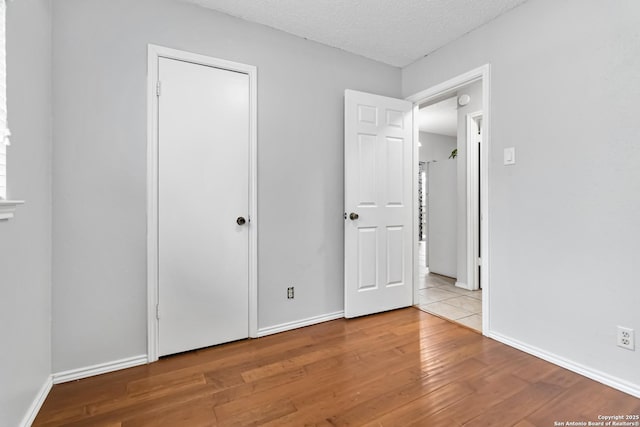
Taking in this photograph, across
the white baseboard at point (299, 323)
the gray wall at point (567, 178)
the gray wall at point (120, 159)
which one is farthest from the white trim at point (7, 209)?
the gray wall at point (567, 178)

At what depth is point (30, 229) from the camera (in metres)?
1.49

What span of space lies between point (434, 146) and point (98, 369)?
7165 millimetres

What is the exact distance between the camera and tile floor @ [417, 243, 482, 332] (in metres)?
2.79

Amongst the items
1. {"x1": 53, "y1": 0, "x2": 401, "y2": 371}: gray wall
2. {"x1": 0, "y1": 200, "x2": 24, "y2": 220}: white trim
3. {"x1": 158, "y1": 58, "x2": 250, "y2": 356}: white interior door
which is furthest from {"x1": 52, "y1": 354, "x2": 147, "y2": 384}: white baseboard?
{"x1": 0, "y1": 200, "x2": 24, "y2": 220}: white trim

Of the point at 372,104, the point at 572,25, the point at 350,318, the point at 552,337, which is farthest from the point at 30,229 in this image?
the point at 572,25

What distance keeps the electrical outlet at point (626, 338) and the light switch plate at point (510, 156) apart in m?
1.18

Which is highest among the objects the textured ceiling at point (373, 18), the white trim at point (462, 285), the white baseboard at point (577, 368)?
the textured ceiling at point (373, 18)

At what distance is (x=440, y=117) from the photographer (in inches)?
227

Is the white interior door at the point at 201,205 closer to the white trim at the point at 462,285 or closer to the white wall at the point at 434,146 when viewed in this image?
the white trim at the point at 462,285

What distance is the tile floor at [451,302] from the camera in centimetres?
279

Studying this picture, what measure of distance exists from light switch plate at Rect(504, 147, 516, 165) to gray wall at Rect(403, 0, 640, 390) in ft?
0.10

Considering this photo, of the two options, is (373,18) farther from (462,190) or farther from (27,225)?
(27,225)

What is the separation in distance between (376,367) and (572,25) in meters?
2.49

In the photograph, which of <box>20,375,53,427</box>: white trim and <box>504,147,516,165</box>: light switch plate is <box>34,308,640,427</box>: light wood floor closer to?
<box>20,375,53,427</box>: white trim
